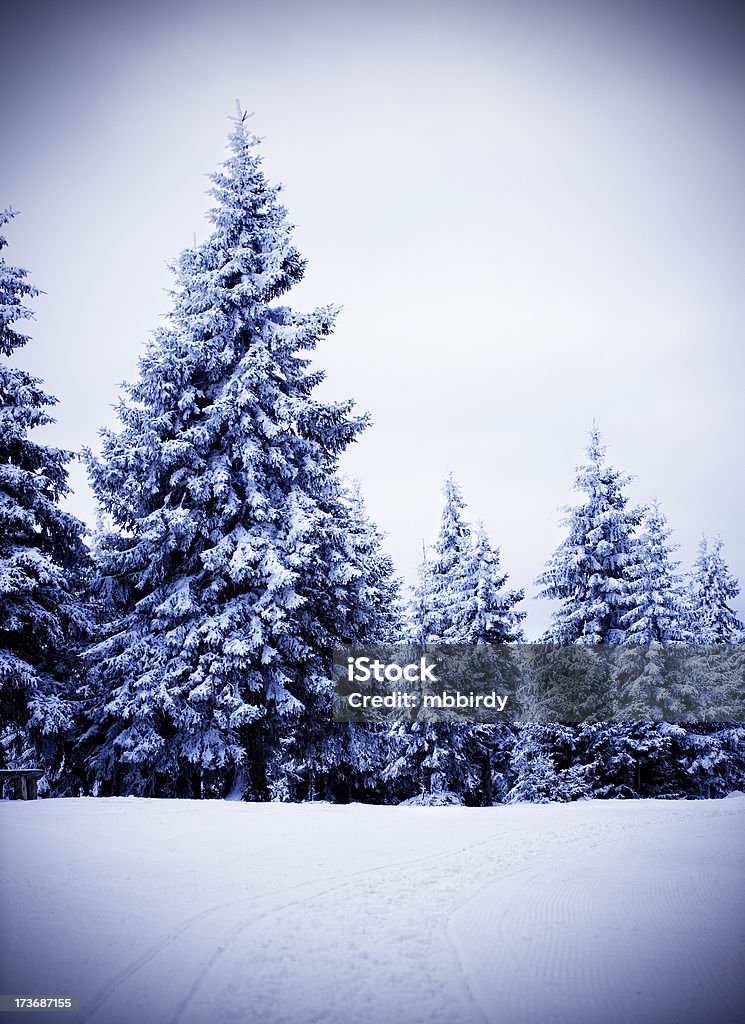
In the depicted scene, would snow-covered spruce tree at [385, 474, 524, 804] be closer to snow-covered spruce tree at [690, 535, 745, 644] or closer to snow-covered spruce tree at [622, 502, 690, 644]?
snow-covered spruce tree at [622, 502, 690, 644]

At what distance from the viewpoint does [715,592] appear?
112 ft

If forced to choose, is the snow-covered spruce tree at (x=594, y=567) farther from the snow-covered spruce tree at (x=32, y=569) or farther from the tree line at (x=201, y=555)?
the snow-covered spruce tree at (x=32, y=569)

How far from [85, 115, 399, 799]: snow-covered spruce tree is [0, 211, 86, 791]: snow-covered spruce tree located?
0.85 meters

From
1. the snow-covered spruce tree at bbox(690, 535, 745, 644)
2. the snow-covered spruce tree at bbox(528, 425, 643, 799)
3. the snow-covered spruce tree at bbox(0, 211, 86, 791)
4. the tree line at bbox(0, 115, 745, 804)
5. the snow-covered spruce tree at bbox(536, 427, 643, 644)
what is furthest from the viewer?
Result: the snow-covered spruce tree at bbox(690, 535, 745, 644)

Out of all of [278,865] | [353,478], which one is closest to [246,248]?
[353,478]

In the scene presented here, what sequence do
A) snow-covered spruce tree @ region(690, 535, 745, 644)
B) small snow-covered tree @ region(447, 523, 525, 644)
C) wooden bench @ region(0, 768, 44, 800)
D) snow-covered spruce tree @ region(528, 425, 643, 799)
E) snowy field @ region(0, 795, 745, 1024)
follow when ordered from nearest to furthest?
snowy field @ region(0, 795, 745, 1024)
wooden bench @ region(0, 768, 44, 800)
snow-covered spruce tree @ region(528, 425, 643, 799)
small snow-covered tree @ region(447, 523, 525, 644)
snow-covered spruce tree @ region(690, 535, 745, 644)

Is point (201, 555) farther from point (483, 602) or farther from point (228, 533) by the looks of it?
point (483, 602)

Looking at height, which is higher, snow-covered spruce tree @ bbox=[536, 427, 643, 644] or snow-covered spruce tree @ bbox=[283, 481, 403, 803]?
snow-covered spruce tree @ bbox=[536, 427, 643, 644]

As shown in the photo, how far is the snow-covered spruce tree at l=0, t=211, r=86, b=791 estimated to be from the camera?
14188 mm

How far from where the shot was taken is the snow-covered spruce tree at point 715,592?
32.9 metres

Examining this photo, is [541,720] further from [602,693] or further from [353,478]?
[353,478]

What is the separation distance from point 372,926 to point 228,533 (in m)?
11.4

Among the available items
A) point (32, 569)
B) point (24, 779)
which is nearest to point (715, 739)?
point (24, 779)

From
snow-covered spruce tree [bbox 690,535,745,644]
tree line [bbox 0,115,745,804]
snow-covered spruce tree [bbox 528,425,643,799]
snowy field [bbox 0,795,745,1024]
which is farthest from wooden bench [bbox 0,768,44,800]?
snow-covered spruce tree [bbox 690,535,745,644]
